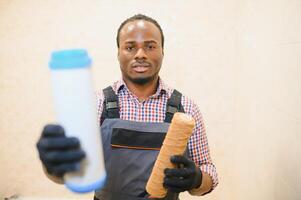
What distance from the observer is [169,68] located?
59.6 inches

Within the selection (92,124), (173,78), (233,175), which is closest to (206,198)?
(233,175)

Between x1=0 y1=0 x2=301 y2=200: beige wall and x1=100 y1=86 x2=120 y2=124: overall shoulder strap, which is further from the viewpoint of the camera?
x1=0 y1=0 x2=301 y2=200: beige wall

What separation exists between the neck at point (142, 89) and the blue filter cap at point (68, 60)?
1.55 feet

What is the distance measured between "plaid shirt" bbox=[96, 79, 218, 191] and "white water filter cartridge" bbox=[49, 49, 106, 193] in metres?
0.41

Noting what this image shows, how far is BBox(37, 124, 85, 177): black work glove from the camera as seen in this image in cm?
46

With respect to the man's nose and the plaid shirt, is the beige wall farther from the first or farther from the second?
the man's nose

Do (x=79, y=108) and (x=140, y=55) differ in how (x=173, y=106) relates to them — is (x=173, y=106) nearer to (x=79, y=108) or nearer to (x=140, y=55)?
(x=140, y=55)

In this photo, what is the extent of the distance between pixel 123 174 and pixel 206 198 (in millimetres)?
971

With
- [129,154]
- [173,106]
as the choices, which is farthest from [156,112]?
[129,154]

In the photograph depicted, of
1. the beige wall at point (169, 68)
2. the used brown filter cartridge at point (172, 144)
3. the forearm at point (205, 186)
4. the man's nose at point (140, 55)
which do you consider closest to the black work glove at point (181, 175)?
the used brown filter cartridge at point (172, 144)

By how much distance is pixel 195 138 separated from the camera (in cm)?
90

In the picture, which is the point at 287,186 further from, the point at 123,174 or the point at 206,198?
the point at 206,198

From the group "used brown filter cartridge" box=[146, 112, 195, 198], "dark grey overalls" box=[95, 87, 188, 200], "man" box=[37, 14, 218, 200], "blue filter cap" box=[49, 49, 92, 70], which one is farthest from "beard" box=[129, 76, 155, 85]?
"blue filter cap" box=[49, 49, 92, 70]

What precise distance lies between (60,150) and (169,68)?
3.62 ft
